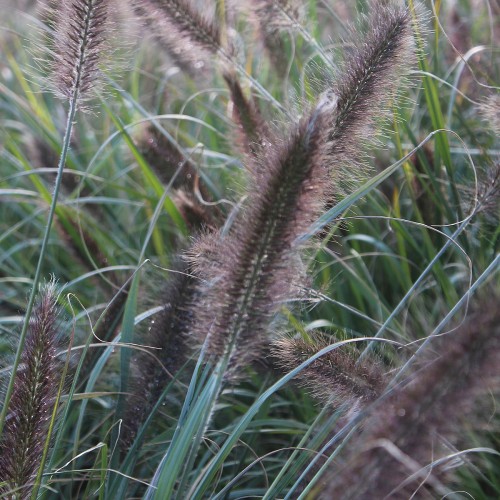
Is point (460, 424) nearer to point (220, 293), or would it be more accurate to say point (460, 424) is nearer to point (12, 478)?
point (220, 293)

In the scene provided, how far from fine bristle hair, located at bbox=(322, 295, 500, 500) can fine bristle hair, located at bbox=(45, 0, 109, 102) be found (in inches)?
40.4

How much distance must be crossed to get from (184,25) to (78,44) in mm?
698

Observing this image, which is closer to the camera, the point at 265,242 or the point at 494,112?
the point at 265,242

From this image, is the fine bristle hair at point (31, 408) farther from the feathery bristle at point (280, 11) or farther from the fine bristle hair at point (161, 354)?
the feathery bristle at point (280, 11)

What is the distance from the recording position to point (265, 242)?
1.38 meters

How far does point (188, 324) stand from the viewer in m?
1.88

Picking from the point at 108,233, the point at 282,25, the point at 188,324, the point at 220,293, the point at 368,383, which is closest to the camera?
the point at 220,293

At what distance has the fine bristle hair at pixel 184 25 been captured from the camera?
2.30m

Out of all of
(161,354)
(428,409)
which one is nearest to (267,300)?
(428,409)

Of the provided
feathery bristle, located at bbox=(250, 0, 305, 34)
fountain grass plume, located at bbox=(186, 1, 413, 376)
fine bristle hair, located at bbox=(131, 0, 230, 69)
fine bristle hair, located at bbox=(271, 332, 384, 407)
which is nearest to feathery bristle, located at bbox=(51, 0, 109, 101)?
fountain grass plume, located at bbox=(186, 1, 413, 376)

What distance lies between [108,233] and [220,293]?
1.66m

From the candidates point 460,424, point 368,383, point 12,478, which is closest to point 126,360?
point 12,478

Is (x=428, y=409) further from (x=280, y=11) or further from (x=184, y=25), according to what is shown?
(x=280, y=11)

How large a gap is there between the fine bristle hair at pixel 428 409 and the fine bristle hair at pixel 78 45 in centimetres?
103
